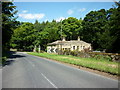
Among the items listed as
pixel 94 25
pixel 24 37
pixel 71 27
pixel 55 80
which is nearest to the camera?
pixel 55 80

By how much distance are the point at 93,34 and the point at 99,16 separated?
8.08 meters

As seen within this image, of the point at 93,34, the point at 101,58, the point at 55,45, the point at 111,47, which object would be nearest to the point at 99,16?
the point at 93,34

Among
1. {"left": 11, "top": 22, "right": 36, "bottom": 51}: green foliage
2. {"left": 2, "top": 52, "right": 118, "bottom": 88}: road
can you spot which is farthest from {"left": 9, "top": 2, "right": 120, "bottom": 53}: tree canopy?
{"left": 2, "top": 52, "right": 118, "bottom": 88}: road

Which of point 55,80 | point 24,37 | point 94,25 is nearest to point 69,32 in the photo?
point 94,25

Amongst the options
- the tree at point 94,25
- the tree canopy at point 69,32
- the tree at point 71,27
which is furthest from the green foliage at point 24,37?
the tree at point 94,25

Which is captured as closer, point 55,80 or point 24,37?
point 55,80

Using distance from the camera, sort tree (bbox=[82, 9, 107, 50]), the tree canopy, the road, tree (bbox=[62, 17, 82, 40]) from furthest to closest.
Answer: tree (bbox=[62, 17, 82, 40]) < the tree canopy < tree (bbox=[82, 9, 107, 50]) < the road

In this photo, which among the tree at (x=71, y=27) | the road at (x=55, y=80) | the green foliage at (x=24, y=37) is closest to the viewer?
the road at (x=55, y=80)

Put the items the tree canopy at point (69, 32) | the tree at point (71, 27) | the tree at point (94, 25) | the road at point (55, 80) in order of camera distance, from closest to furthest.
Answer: the road at point (55, 80), the tree at point (94, 25), the tree canopy at point (69, 32), the tree at point (71, 27)

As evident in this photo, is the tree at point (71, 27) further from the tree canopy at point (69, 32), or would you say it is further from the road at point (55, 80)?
the road at point (55, 80)

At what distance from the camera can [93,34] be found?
2250 inches

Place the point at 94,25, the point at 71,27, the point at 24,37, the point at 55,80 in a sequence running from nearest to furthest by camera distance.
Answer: the point at 55,80 → the point at 94,25 → the point at 24,37 → the point at 71,27

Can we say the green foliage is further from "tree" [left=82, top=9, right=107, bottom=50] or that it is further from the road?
the road

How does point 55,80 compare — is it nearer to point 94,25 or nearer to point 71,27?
point 94,25
